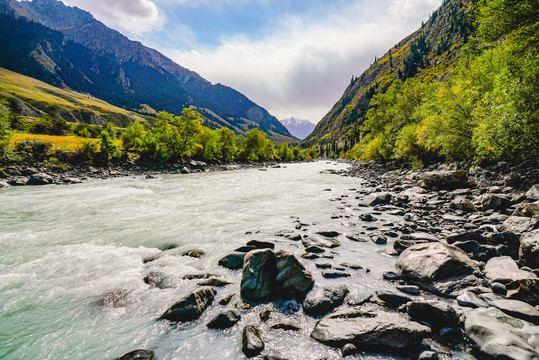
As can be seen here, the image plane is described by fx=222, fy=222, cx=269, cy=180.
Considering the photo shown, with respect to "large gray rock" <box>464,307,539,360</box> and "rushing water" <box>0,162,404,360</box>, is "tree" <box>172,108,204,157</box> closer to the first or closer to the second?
"rushing water" <box>0,162,404,360</box>

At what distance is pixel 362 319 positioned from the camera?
4820mm

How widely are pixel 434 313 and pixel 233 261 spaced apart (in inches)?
221

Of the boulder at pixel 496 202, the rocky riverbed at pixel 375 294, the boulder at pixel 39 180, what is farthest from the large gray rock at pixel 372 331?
the boulder at pixel 39 180

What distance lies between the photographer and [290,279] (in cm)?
629

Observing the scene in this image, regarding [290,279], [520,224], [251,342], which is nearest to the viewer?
[251,342]

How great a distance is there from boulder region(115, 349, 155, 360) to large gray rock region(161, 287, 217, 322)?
38.9 inches

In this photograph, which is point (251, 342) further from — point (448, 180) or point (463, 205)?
point (448, 180)


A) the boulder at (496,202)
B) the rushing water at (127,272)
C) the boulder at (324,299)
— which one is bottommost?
the rushing water at (127,272)

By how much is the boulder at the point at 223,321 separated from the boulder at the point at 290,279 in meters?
1.42

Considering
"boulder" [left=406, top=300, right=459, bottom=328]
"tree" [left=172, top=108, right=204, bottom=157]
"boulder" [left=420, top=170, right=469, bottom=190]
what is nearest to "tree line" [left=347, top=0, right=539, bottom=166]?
"boulder" [left=420, top=170, right=469, bottom=190]

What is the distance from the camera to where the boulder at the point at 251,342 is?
13.9 ft

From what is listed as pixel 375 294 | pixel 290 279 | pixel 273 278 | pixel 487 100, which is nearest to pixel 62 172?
pixel 273 278

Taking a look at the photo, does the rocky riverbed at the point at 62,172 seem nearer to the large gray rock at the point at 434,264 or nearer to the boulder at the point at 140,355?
the boulder at the point at 140,355

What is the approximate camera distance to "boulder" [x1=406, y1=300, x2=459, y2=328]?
4577 mm
